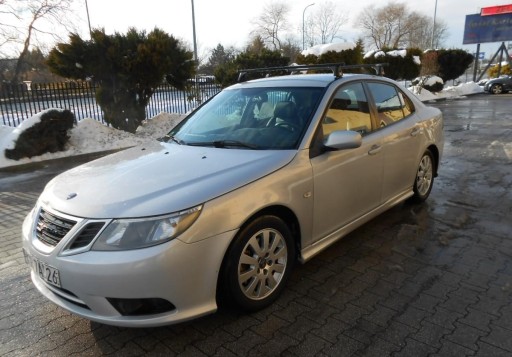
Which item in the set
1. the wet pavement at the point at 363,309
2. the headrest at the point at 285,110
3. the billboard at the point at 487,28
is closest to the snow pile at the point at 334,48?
the wet pavement at the point at 363,309

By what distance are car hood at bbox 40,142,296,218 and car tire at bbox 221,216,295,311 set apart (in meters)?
0.36

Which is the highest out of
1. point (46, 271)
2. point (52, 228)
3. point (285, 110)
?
point (285, 110)

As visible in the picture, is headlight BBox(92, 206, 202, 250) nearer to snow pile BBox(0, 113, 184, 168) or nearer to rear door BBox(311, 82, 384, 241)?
rear door BBox(311, 82, 384, 241)

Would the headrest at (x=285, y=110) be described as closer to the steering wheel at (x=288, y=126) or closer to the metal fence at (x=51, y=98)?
the steering wheel at (x=288, y=126)

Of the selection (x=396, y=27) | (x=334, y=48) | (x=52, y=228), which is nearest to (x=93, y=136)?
(x=52, y=228)

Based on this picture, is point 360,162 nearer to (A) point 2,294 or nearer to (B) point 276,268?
(B) point 276,268

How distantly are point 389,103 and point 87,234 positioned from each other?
10.8 feet

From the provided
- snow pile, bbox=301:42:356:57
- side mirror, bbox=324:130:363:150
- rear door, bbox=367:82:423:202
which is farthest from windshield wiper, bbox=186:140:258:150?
snow pile, bbox=301:42:356:57

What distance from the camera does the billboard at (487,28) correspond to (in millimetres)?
31969

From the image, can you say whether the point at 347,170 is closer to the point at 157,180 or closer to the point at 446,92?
the point at 157,180

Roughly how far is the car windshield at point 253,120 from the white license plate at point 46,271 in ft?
4.89

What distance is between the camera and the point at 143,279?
2299 mm

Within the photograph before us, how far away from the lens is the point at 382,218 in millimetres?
4734

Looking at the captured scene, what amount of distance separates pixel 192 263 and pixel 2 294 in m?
1.98
